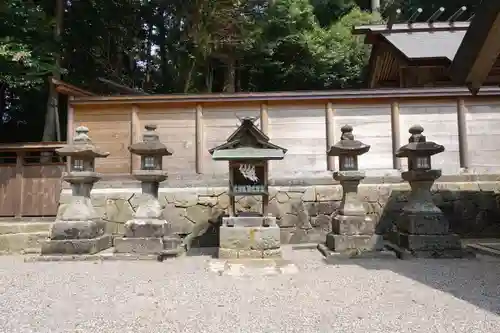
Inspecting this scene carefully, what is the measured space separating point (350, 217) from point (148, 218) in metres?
4.01

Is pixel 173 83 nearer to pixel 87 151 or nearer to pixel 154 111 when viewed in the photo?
pixel 154 111

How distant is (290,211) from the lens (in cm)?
926

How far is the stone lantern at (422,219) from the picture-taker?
6.92 metres

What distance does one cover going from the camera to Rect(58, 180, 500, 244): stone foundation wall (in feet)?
29.8

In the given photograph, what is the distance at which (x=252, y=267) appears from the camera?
6051 millimetres

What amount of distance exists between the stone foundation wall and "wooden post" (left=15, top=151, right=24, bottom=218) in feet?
5.37

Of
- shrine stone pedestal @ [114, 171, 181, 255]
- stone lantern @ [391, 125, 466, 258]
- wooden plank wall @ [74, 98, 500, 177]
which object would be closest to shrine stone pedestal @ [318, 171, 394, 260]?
stone lantern @ [391, 125, 466, 258]

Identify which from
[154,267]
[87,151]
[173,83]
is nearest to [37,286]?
[154,267]

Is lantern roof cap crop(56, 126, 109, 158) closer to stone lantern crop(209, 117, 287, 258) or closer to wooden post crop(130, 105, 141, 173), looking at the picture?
wooden post crop(130, 105, 141, 173)

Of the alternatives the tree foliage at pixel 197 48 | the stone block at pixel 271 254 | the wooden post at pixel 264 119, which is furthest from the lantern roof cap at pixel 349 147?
the tree foliage at pixel 197 48

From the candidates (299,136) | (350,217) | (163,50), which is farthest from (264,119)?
(163,50)

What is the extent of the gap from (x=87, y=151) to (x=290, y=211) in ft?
15.9

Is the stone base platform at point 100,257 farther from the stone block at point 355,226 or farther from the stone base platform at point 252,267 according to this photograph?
the stone block at point 355,226

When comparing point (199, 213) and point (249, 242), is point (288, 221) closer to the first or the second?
point (199, 213)
